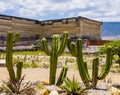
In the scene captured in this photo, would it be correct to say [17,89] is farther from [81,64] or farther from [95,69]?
[95,69]

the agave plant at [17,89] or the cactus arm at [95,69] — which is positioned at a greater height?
the cactus arm at [95,69]

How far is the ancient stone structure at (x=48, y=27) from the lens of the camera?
3225 cm

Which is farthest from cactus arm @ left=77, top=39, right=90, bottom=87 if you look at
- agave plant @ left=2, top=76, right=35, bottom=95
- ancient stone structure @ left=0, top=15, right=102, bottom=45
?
ancient stone structure @ left=0, top=15, right=102, bottom=45

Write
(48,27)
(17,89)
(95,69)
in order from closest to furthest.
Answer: (17,89)
(95,69)
(48,27)

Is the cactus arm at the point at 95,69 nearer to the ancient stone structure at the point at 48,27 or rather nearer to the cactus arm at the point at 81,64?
the cactus arm at the point at 81,64

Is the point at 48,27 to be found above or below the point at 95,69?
above

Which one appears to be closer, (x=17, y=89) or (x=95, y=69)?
(x=17, y=89)

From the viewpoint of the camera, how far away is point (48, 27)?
36.1 metres

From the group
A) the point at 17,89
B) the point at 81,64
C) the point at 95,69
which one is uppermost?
the point at 81,64

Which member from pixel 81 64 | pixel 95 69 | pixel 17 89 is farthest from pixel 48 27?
pixel 17 89

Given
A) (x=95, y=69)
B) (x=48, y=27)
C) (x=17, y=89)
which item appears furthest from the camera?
(x=48, y=27)

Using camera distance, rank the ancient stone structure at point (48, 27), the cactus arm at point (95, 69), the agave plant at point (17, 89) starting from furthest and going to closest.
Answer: the ancient stone structure at point (48, 27)
the cactus arm at point (95, 69)
the agave plant at point (17, 89)

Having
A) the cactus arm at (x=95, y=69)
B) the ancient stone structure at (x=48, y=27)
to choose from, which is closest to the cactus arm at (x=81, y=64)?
the cactus arm at (x=95, y=69)

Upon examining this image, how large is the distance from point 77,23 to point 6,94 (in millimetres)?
23961
